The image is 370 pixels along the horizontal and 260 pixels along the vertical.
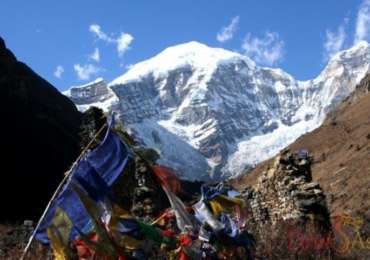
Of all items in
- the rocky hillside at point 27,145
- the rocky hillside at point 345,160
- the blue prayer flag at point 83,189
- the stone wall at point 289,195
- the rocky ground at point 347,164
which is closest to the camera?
the blue prayer flag at point 83,189

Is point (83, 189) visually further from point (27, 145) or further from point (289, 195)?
point (27, 145)

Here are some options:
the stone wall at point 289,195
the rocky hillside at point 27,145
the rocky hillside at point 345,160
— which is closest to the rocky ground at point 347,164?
the rocky hillside at point 345,160

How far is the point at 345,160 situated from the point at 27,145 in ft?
107

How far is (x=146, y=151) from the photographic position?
1102cm

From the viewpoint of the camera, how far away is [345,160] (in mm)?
74125

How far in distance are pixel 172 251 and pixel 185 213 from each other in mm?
574

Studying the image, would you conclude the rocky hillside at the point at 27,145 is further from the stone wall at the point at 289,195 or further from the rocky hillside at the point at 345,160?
the stone wall at the point at 289,195

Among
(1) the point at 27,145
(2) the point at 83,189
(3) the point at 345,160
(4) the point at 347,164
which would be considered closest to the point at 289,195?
(2) the point at 83,189

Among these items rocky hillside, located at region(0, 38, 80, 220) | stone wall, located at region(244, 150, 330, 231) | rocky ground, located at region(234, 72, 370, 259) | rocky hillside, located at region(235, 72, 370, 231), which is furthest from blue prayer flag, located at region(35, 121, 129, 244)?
rocky hillside, located at region(0, 38, 80, 220)

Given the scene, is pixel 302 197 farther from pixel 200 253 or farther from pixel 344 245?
pixel 200 253

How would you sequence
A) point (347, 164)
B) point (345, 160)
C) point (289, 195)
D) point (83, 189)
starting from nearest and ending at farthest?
point (83, 189) → point (289, 195) → point (347, 164) → point (345, 160)

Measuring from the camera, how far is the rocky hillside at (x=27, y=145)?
52094mm

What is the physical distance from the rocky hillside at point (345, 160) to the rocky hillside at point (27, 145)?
716 inches

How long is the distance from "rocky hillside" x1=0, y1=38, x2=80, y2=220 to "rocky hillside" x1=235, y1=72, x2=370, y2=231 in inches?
716
